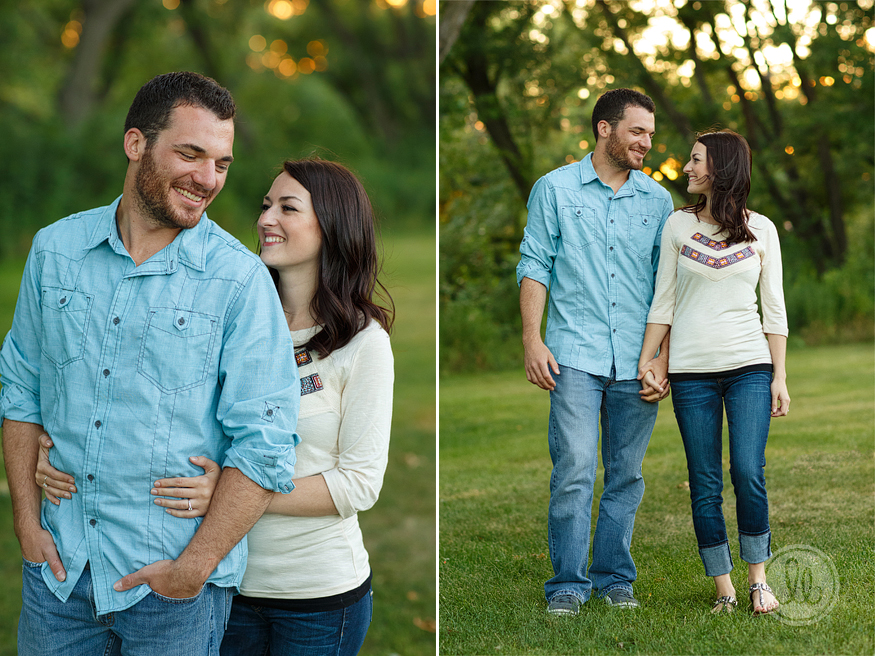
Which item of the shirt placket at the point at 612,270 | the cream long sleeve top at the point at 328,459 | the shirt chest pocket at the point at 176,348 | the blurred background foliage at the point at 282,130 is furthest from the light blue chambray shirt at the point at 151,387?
the shirt placket at the point at 612,270

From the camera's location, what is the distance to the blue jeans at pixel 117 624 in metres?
2.07

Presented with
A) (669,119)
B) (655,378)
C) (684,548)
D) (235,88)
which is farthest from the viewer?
(235,88)

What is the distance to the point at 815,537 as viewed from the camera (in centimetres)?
314

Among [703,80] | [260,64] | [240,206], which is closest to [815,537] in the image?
[703,80]

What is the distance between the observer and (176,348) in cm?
203

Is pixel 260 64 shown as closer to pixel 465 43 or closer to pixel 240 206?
pixel 240 206

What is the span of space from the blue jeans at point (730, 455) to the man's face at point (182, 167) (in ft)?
5.78

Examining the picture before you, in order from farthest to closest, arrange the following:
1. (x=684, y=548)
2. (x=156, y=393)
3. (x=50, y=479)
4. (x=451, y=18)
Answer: (x=451, y=18) → (x=684, y=548) → (x=50, y=479) → (x=156, y=393)

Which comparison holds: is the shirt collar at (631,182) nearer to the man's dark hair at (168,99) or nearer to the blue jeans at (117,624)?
the man's dark hair at (168,99)

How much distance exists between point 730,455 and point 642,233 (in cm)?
85

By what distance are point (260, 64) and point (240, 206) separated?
67.5ft

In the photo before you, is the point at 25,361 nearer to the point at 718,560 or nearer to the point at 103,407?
the point at 103,407
